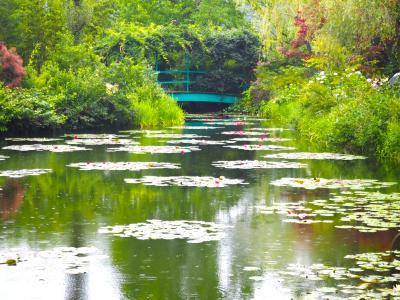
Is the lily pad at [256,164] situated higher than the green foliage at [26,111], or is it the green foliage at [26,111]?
the green foliage at [26,111]

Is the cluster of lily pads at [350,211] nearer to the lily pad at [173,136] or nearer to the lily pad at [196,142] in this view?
the lily pad at [196,142]

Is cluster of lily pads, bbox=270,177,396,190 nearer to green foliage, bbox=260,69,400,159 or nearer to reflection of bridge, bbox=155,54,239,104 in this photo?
green foliage, bbox=260,69,400,159

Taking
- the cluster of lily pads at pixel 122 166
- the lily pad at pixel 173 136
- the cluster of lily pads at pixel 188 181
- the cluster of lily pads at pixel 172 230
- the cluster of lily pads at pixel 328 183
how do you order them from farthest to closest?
the lily pad at pixel 173 136 < the cluster of lily pads at pixel 122 166 < the cluster of lily pads at pixel 188 181 < the cluster of lily pads at pixel 328 183 < the cluster of lily pads at pixel 172 230

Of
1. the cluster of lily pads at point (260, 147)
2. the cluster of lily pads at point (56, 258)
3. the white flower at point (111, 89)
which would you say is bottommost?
the cluster of lily pads at point (56, 258)

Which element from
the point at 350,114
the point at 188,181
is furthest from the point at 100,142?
the point at 188,181

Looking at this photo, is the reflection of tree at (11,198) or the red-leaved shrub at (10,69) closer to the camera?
the reflection of tree at (11,198)

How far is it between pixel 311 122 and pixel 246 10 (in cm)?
3782

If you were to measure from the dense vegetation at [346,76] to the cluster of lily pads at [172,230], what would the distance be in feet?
26.9

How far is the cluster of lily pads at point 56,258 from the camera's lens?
272 inches

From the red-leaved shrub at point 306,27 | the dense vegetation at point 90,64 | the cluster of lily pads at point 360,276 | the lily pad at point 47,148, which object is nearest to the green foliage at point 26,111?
the dense vegetation at point 90,64

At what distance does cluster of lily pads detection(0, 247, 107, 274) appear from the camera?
6.90 metres

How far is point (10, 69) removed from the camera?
26.4 meters

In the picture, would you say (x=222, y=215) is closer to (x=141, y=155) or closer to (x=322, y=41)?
(x=141, y=155)

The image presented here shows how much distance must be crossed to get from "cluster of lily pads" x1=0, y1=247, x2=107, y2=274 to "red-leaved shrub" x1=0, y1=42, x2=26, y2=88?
A: 1928cm
